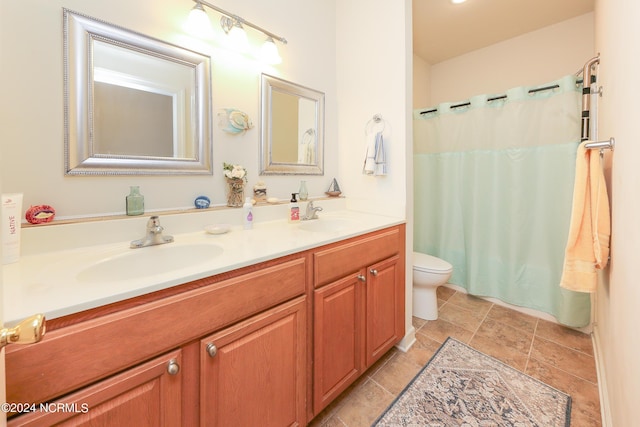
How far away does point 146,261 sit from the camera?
3.30ft

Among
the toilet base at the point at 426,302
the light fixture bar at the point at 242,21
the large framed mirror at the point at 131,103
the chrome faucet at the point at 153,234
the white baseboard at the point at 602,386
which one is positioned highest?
the light fixture bar at the point at 242,21

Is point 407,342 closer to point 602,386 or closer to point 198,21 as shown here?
point 602,386

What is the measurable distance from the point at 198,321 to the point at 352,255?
73 cm

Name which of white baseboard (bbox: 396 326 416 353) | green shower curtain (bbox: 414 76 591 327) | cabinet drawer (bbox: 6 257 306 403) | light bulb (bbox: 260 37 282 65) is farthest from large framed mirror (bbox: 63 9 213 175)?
green shower curtain (bbox: 414 76 591 327)

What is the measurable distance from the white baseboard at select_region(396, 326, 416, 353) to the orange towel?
887 mm

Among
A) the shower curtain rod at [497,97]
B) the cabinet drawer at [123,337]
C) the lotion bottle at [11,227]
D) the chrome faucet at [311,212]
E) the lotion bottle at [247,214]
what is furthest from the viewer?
the shower curtain rod at [497,97]

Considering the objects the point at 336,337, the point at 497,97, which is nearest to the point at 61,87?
the point at 336,337

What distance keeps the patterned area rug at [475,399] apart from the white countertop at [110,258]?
895 mm

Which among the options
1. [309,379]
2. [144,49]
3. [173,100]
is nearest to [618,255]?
[309,379]

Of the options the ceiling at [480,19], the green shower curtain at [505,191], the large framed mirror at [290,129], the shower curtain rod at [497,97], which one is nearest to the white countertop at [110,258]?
the large framed mirror at [290,129]

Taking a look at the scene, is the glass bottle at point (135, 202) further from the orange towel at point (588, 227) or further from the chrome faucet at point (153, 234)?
the orange towel at point (588, 227)

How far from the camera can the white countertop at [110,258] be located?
0.59 meters

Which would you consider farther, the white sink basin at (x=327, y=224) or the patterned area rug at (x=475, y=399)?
the white sink basin at (x=327, y=224)

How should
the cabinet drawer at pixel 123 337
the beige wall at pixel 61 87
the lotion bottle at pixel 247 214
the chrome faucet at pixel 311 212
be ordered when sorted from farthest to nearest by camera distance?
1. the chrome faucet at pixel 311 212
2. the lotion bottle at pixel 247 214
3. the beige wall at pixel 61 87
4. the cabinet drawer at pixel 123 337
